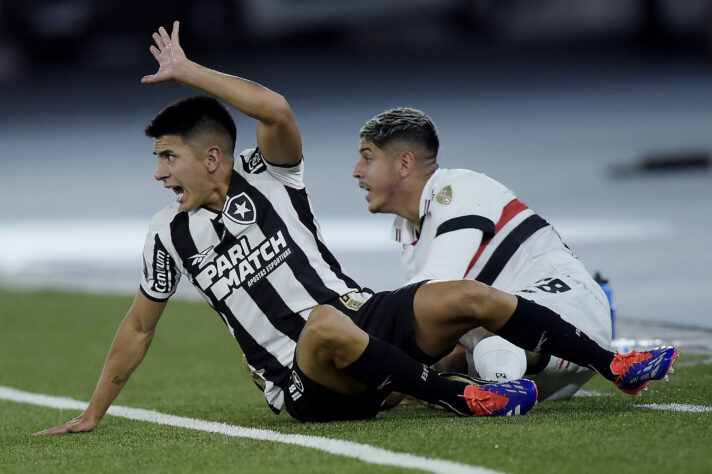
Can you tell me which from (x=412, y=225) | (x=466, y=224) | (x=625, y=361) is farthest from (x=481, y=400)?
(x=412, y=225)

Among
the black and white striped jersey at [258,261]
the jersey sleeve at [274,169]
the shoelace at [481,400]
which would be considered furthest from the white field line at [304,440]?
the jersey sleeve at [274,169]

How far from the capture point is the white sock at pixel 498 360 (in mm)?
4394

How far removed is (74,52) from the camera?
3025cm

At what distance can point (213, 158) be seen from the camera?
446cm

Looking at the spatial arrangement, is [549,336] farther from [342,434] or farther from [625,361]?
[342,434]

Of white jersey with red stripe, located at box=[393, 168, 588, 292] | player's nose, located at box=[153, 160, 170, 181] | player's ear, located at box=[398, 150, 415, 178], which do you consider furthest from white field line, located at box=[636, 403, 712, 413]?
player's nose, located at box=[153, 160, 170, 181]

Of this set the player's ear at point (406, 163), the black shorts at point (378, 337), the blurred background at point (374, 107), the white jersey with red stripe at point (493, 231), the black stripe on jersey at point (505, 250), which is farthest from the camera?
the blurred background at point (374, 107)

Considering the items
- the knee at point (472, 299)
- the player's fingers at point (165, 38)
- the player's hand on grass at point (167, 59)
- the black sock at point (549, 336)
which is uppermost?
the player's fingers at point (165, 38)

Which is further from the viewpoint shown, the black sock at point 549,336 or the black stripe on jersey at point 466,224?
the black stripe on jersey at point 466,224

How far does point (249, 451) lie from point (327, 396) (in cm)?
50

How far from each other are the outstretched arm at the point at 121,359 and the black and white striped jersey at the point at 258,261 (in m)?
0.08

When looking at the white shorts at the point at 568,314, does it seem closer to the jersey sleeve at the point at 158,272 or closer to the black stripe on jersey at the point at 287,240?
the black stripe on jersey at the point at 287,240

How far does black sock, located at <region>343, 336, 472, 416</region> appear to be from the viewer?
3.99 meters

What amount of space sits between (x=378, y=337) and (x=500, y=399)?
51 cm
